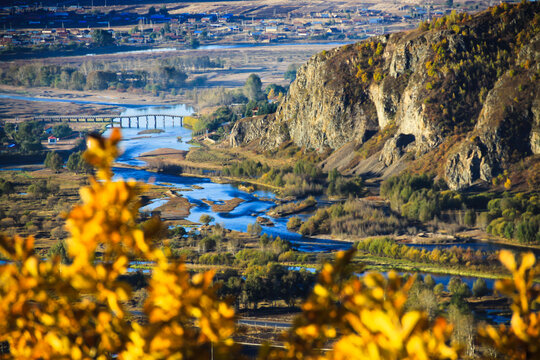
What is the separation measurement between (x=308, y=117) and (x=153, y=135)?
28294 mm

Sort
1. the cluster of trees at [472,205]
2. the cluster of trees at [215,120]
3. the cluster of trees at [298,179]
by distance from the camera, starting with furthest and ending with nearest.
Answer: the cluster of trees at [215,120] < the cluster of trees at [298,179] < the cluster of trees at [472,205]

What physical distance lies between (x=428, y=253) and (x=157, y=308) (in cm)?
4384

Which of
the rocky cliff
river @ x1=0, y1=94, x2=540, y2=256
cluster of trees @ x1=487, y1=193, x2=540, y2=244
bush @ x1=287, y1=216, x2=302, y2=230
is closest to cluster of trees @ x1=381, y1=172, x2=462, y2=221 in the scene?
the rocky cliff

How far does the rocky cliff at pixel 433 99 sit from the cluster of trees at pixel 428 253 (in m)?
17.5

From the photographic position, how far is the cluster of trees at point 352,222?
56.7m

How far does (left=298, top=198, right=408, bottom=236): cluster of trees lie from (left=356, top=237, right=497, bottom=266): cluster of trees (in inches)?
143

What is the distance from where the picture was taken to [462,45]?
77.7 m

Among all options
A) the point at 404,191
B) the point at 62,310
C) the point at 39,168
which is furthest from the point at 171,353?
the point at 39,168

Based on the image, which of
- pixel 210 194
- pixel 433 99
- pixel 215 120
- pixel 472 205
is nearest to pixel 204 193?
pixel 210 194

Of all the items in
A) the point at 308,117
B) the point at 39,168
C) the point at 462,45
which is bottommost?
the point at 39,168

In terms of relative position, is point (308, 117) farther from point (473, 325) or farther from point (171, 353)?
point (171, 353)

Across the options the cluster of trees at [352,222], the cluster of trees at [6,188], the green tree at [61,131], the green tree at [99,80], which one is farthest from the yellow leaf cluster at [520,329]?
the green tree at [99,80]

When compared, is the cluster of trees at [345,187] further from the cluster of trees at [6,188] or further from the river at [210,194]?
the cluster of trees at [6,188]

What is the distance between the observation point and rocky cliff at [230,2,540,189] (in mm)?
67688
